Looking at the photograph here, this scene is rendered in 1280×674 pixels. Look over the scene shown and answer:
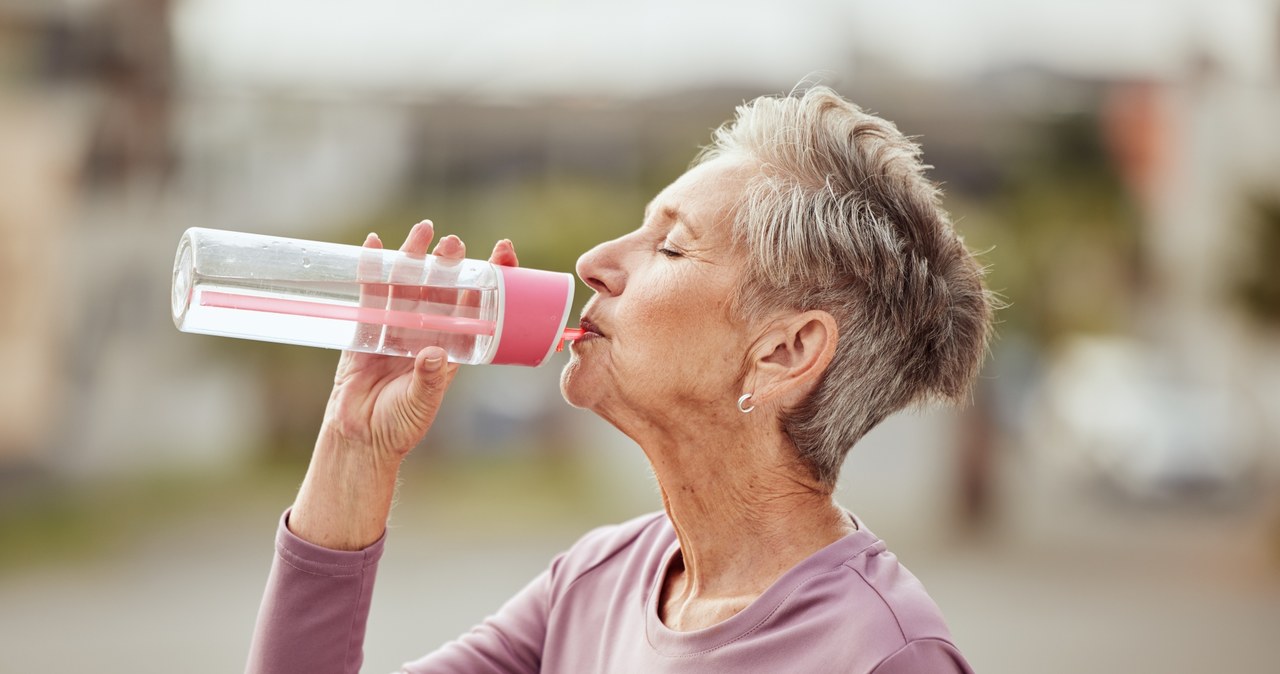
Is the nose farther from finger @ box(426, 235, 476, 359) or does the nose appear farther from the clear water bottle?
finger @ box(426, 235, 476, 359)

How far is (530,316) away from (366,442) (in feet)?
0.93

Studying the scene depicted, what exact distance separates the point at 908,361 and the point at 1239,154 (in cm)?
2451

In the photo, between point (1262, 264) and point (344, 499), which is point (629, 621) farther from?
point (1262, 264)

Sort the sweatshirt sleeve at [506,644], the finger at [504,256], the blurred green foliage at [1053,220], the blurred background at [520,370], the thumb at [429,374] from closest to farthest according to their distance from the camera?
the thumb at [429,374] < the finger at [504,256] < the sweatshirt sleeve at [506,644] < the blurred background at [520,370] < the blurred green foliage at [1053,220]

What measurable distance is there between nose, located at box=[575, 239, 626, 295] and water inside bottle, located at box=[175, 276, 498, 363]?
0.46ft

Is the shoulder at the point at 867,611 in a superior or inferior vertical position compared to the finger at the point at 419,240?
inferior

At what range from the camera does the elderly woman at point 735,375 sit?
67.7 inches

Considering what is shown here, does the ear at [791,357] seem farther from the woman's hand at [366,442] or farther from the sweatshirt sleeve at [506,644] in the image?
the sweatshirt sleeve at [506,644]

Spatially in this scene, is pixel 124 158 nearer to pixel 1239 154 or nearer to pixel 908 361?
pixel 908 361

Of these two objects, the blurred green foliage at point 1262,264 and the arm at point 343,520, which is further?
the blurred green foliage at point 1262,264

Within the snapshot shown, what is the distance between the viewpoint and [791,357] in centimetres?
174

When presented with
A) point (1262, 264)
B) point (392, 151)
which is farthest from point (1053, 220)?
point (392, 151)

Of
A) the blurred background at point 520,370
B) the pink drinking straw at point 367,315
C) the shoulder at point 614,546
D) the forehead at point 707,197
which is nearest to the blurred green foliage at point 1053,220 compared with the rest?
the blurred background at point 520,370

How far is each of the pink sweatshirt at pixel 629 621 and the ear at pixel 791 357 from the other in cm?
20
